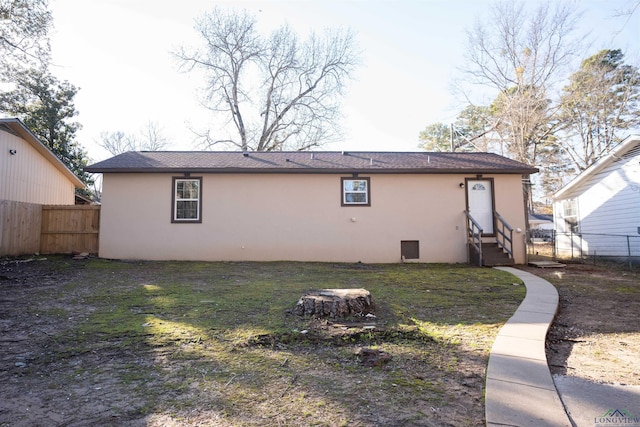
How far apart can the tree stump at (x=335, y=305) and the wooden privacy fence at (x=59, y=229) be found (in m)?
9.82

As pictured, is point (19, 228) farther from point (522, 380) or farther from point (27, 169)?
point (522, 380)

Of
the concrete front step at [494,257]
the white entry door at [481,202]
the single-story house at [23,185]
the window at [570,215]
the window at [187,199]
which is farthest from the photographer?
the window at [570,215]

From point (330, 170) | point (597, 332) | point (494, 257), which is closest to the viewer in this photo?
point (597, 332)

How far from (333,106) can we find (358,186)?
45.7 ft

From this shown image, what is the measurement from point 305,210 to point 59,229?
8.11 metres

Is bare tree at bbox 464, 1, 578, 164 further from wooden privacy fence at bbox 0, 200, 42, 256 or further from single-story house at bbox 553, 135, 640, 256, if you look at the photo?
wooden privacy fence at bbox 0, 200, 42, 256

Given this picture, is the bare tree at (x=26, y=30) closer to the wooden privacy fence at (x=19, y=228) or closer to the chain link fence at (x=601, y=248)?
the wooden privacy fence at (x=19, y=228)

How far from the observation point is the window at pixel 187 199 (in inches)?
450

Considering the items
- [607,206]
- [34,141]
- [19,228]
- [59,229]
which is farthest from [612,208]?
[34,141]

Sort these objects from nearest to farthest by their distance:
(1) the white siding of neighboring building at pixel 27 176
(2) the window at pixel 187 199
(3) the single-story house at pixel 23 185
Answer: (3) the single-story house at pixel 23 185
(2) the window at pixel 187 199
(1) the white siding of neighboring building at pixel 27 176

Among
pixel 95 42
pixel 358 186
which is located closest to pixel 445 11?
pixel 358 186

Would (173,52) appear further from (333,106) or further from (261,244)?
(261,244)

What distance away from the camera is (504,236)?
11.1 m

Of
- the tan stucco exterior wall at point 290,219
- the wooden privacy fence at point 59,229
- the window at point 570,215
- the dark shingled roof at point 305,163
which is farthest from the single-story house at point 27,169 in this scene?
the window at point 570,215
